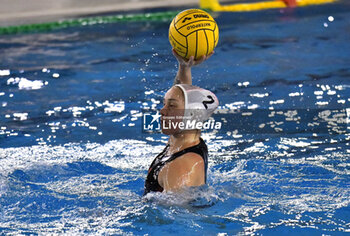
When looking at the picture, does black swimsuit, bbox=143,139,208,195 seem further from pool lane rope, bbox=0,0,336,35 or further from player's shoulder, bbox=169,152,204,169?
pool lane rope, bbox=0,0,336,35

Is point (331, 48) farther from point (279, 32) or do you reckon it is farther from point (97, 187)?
point (97, 187)

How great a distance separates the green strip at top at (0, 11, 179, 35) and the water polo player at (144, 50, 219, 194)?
23.0 ft

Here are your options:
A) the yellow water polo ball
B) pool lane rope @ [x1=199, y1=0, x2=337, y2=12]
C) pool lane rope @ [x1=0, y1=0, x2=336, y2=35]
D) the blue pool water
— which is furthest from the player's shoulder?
pool lane rope @ [x1=199, y1=0, x2=337, y2=12]

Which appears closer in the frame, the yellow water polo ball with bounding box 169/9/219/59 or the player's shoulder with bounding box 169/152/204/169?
the player's shoulder with bounding box 169/152/204/169

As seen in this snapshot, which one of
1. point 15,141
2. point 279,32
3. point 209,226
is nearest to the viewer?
point 209,226

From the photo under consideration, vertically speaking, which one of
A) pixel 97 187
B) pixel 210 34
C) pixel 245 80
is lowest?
pixel 97 187

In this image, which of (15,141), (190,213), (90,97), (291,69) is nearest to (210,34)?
(190,213)

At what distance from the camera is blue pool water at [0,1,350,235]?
3.88 metres

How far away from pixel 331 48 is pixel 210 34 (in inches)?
190

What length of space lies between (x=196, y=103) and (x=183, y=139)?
239 mm

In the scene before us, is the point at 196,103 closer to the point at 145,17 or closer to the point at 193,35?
the point at 193,35

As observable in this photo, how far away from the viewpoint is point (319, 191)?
173 inches

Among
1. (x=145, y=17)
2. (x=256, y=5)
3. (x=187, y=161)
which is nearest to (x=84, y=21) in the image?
(x=145, y=17)

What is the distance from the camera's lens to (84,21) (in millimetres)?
10641
